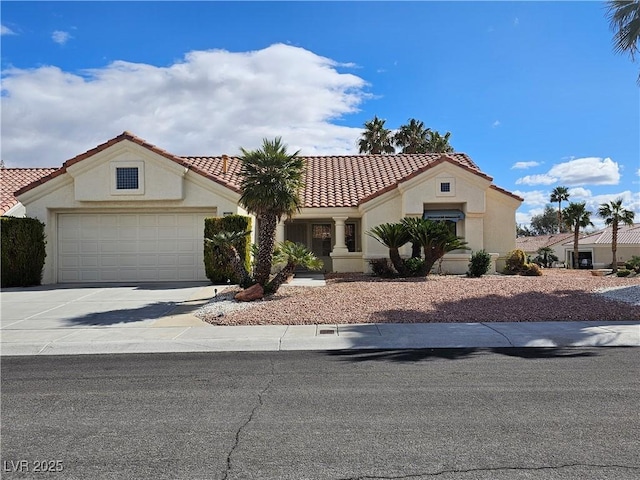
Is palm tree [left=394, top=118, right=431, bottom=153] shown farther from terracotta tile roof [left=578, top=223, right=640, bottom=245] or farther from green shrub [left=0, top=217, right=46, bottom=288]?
green shrub [left=0, top=217, right=46, bottom=288]

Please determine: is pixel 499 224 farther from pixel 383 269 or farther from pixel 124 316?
pixel 124 316


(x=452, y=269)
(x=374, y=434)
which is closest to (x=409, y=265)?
(x=452, y=269)

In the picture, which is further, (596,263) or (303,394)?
(596,263)

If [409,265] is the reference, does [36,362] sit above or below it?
below

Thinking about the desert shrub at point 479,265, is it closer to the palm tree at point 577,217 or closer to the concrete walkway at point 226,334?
the concrete walkway at point 226,334

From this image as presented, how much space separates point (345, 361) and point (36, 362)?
197 inches

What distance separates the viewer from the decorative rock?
13.2m

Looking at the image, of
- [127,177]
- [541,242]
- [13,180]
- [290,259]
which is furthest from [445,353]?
[541,242]

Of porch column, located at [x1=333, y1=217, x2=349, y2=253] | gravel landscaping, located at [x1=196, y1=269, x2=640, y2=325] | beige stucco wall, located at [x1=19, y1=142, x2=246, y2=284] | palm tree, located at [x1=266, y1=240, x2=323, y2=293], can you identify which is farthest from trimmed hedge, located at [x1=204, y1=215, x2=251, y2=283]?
porch column, located at [x1=333, y1=217, x2=349, y2=253]

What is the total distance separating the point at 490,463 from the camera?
402 centimetres

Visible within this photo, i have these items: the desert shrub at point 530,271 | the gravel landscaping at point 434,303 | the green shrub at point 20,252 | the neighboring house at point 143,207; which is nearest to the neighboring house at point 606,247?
the desert shrub at point 530,271

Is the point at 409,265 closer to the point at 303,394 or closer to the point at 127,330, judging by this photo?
the point at 127,330

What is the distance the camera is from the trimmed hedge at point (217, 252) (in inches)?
658

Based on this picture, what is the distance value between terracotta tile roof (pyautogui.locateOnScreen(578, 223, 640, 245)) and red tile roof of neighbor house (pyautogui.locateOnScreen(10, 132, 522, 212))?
28.8 metres
